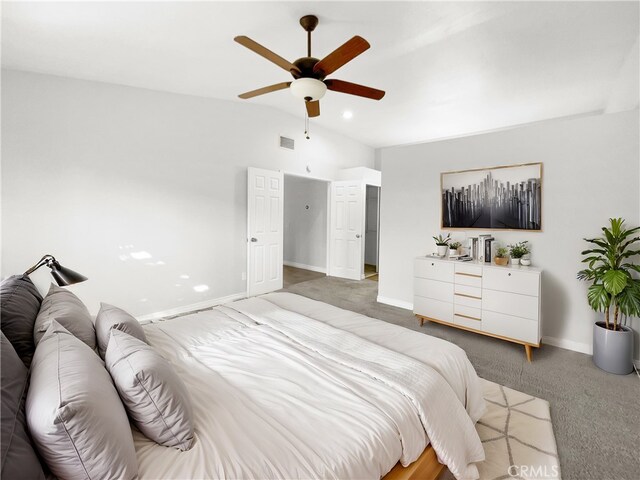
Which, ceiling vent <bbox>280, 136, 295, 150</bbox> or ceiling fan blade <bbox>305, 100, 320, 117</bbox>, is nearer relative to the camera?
ceiling fan blade <bbox>305, 100, 320, 117</bbox>

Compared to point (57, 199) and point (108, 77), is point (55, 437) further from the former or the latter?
point (108, 77)

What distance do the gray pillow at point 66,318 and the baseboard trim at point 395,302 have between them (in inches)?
148

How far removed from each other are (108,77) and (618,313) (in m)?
5.67

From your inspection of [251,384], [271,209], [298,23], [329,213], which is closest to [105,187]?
[271,209]

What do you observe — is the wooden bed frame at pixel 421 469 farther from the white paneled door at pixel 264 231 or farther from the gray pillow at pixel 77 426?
the white paneled door at pixel 264 231

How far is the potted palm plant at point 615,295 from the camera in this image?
8.16 feet

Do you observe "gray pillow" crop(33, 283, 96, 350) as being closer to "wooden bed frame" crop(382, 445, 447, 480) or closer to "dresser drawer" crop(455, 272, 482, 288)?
"wooden bed frame" crop(382, 445, 447, 480)

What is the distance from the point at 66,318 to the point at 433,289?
3.37 m

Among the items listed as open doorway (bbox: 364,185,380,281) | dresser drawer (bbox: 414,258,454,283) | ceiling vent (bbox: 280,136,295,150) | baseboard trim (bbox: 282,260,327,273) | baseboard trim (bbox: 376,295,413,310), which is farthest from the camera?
open doorway (bbox: 364,185,380,281)

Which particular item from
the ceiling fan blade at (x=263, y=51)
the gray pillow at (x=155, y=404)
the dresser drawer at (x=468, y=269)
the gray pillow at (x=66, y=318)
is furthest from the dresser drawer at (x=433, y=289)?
the gray pillow at (x=66, y=318)

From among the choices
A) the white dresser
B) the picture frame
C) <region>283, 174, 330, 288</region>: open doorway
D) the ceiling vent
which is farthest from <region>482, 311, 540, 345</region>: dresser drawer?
the ceiling vent

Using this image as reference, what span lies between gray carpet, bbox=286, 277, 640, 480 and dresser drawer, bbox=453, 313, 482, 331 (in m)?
0.15

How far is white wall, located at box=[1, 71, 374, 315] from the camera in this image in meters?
3.07

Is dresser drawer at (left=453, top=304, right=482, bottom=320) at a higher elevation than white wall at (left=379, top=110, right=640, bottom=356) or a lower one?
lower
